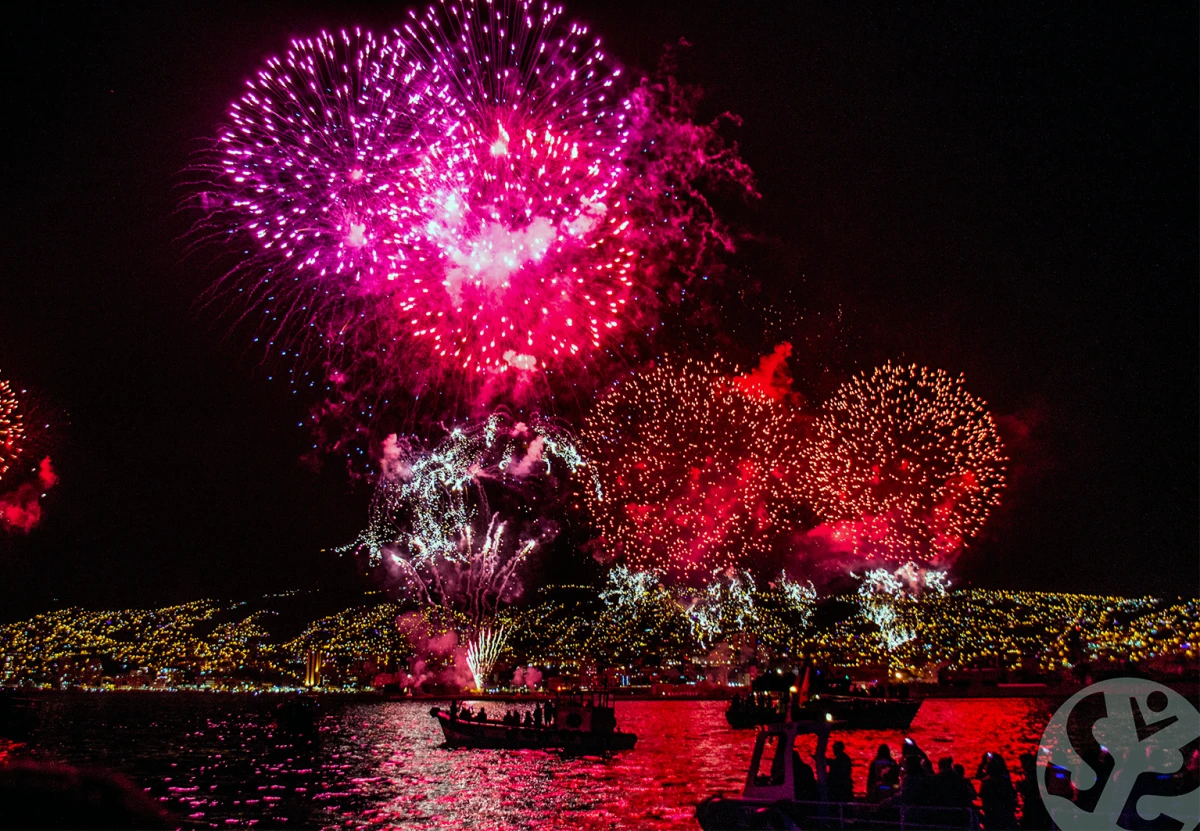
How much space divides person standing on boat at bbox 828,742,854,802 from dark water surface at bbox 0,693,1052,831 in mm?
7703

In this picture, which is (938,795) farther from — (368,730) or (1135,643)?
(1135,643)

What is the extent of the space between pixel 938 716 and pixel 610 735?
43.2 m

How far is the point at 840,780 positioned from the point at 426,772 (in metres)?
24.7

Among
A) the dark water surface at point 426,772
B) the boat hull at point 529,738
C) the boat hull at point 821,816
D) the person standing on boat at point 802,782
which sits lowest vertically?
the dark water surface at point 426,772

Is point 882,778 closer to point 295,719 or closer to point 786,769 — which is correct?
point 786,769

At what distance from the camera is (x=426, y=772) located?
3622 cm

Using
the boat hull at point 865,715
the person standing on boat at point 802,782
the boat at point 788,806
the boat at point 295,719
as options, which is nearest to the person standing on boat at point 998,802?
the boat at point 788,806

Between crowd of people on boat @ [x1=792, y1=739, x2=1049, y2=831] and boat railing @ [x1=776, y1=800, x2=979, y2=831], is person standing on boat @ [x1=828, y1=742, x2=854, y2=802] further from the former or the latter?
crowd of people on boat @ [x1=792, y1=739, x2=1049, y2=831]

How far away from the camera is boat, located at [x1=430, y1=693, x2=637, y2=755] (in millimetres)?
44656

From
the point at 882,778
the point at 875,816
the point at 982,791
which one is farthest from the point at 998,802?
the point at 882,778

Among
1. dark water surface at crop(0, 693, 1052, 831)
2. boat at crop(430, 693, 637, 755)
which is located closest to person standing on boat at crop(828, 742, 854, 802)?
dark water surface at crop(0, 693, 1052, 831)

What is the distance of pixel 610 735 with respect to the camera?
4531 centimetres

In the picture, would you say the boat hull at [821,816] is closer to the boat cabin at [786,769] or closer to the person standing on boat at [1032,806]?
the boat cabin at [786,769]

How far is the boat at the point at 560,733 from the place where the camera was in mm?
Result: 44656
